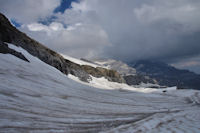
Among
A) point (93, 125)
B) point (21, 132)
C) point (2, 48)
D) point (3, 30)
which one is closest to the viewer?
point (21, 132)

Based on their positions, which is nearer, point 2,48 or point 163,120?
point 163,120

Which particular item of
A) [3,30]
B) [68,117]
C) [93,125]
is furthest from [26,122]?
[3,30]

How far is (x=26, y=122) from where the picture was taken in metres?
4.41

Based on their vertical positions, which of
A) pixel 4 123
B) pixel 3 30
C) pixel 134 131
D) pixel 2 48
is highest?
pixel 3 30

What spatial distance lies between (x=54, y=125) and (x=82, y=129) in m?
0.91

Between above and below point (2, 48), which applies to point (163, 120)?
below

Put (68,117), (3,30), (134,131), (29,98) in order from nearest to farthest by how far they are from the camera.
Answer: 1. (134,131)
2. (68,117)
3. (29,98)
4. (3,30)

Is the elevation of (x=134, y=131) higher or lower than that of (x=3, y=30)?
lower

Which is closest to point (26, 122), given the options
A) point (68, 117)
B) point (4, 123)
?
point (4, 123)

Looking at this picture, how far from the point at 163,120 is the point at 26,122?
4.82 meters

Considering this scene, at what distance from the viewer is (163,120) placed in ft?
18.0

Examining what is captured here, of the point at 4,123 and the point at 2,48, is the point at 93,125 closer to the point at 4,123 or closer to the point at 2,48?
the point at 4,123

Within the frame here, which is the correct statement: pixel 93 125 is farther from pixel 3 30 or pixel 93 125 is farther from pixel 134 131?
pixel 3 30

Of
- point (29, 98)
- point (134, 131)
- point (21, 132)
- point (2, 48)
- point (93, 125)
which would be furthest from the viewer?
point (2, 48)
